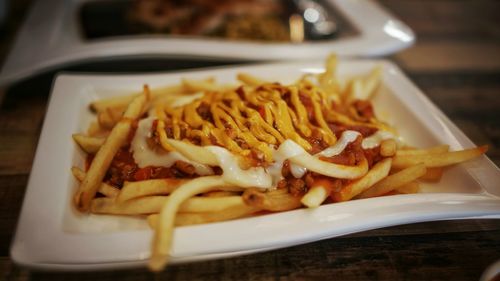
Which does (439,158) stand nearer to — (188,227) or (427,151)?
(427,151)

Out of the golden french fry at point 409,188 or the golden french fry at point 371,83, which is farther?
the golden french fry at point 371,83

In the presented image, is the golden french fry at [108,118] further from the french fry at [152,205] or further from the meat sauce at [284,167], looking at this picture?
the french fry at [152,205]

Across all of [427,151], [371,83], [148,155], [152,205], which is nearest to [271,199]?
[152,205]

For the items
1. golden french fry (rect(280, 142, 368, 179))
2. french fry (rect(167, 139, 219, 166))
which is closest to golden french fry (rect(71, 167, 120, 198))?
french fry (rect(167, 139, 219, 166))

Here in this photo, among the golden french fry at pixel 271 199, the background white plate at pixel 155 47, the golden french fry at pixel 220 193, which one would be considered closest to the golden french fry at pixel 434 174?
the golden french fry at pixel 271 199

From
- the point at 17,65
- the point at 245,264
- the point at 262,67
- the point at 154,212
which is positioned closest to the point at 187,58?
the point at 262,67

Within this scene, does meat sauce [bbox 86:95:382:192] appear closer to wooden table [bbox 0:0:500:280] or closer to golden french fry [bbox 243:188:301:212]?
golden french fry [bbox 243:188:301:212]

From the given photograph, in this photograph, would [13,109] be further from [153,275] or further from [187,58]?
[153,275]
